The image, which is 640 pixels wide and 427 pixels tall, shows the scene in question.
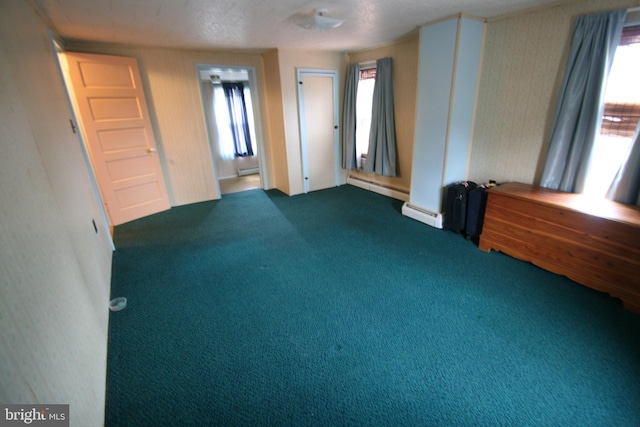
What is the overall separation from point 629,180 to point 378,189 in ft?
A: 9.54

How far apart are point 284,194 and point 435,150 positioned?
260 centimetres

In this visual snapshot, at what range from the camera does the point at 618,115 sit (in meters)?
2.28

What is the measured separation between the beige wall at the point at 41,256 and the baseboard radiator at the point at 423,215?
3.24 meters

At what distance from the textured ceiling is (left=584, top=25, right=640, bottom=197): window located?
72 centimetres

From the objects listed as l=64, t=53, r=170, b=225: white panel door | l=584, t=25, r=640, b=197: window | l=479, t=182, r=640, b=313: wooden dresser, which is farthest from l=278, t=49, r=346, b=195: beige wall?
l=584, t=25, r=640, b=197: window

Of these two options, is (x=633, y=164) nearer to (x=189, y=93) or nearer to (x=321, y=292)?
(x=321, y=292)

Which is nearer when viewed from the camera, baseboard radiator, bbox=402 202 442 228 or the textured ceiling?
the textured ceiling

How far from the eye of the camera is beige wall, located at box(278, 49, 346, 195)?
4246 mm

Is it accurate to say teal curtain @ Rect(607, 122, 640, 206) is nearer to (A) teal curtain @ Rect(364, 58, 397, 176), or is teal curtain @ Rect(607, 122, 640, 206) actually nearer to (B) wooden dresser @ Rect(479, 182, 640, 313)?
(B) wooden dresser @ Rect(479, 182, 640, 313)

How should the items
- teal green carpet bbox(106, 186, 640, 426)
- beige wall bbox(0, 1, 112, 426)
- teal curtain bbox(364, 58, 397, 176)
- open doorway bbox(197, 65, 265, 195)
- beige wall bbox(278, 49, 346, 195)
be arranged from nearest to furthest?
beige wall bbox(0, 1, 112, 426) → teal green carpet bbox(106, 186, 640, 426) → teal curtain bbox(364, 58, 397, 176) → beige wall bbox(278, 49, 346, 195) → open doorway bbox(197, 65, 265, 195)

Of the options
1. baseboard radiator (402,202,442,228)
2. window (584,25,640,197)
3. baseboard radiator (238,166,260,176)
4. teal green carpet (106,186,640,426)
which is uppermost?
window (584,25,640,197)

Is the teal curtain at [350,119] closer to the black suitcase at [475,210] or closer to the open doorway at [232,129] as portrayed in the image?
the open doorway at [232,129]

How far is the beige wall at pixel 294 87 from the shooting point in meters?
4.25

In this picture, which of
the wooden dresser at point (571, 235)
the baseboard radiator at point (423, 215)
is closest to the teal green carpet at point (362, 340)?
the wooden dresser at point (571, 235)
